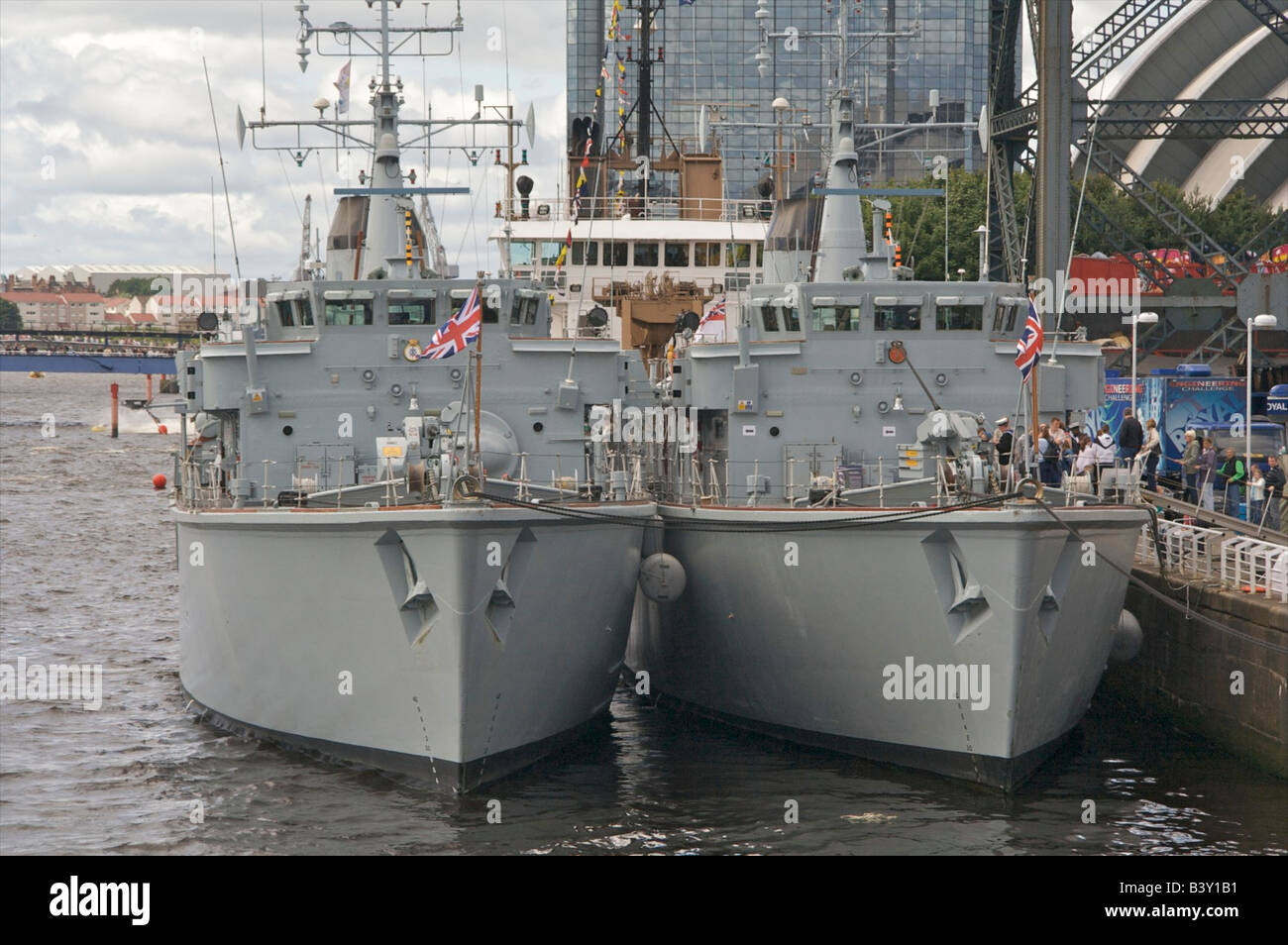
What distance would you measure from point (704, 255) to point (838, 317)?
36.1ft

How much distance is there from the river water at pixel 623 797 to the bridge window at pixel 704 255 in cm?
1117

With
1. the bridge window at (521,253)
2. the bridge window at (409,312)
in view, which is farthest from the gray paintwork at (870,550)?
the bridge window at (521,253)

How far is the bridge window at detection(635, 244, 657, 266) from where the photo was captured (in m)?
32.9

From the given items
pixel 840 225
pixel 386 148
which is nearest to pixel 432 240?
pixel 386 148

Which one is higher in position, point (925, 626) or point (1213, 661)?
point (925, 626)

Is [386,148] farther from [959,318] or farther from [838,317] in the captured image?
[959,318]

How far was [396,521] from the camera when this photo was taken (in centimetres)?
1756

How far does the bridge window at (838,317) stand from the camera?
22.5 m

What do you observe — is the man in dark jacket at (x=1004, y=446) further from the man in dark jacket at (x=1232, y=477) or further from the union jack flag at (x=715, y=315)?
the union jack flag at (x=715, y=315)

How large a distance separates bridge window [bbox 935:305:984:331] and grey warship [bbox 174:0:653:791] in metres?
4.56
